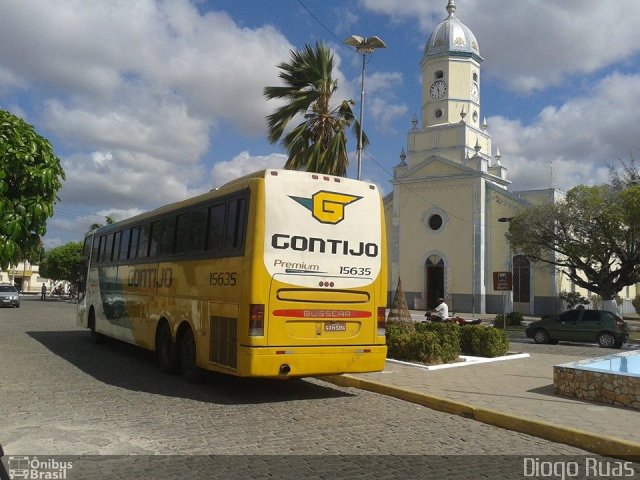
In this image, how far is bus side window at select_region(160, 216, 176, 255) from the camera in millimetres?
11244

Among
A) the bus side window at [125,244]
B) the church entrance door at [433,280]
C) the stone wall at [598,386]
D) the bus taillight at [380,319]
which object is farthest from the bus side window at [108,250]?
the church entrance door at [433,280]

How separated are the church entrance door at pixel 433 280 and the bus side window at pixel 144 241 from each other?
3092 centimetres

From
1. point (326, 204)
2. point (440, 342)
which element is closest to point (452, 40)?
point (440, 342)

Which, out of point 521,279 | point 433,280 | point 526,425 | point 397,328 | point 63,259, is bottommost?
point 526,425

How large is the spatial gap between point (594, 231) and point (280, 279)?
22.6m

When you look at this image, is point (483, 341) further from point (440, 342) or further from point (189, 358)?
point (189, 358)

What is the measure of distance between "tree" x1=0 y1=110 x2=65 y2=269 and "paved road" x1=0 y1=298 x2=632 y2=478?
2.21 metres

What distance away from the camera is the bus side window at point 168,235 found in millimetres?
11244

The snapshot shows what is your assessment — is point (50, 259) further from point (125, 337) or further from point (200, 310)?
point (200, 310)

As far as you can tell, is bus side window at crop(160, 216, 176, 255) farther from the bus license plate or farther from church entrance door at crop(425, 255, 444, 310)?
church entrance door at crop(425, 255, 444, 310)

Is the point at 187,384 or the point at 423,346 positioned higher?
the point at 423,346

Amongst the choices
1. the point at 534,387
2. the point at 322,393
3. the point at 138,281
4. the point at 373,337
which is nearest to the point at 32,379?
the point at 138,281

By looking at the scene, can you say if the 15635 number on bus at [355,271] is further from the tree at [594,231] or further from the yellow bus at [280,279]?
the tree at [594,231]

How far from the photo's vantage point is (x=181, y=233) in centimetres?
1090
